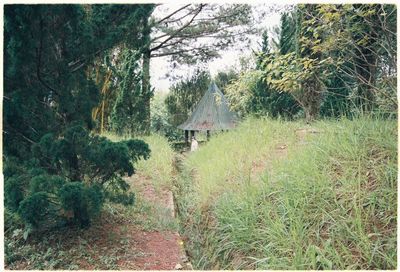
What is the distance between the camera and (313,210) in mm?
2113

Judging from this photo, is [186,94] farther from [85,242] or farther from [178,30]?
[85,242]

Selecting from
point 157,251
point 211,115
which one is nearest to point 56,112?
point 157,251

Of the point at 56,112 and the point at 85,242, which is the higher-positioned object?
the point at 56,112

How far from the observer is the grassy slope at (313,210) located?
1795 mm

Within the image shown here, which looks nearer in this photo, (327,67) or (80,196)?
(80,196)

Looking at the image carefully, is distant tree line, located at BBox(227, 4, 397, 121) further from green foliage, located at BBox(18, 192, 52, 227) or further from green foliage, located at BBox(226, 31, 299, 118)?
green foliage, located at BBox(18, 192, 52, 227)

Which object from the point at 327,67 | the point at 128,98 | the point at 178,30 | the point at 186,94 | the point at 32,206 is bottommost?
the point at 32,206

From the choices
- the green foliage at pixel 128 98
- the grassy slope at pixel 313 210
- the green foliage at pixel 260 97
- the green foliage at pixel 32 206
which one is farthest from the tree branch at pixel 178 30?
the green foliage at pixel 32 206

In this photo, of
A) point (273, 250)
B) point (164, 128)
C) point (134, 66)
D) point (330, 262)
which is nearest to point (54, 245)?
point (273, 250)

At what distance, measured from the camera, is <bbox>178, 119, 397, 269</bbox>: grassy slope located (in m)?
1.79

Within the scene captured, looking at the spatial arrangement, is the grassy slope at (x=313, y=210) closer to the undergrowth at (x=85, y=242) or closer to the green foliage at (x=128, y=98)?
the undergrowth at (x=85, y=242)

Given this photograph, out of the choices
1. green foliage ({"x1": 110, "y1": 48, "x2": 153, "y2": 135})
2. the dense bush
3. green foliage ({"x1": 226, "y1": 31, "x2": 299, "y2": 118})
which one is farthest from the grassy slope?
green foliage ({"x1": 110, "y1": 48, "x2": 153, "y2": 135})

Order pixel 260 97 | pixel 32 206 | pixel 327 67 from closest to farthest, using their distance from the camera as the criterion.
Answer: pixel 32 206 < pixel 327 67 < pixel 260 97

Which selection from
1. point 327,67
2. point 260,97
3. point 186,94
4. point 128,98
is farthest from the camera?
point 186,94
